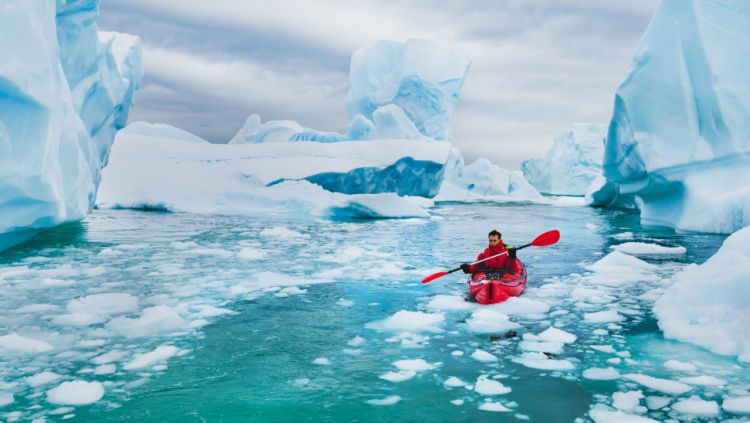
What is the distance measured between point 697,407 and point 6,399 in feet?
11.7

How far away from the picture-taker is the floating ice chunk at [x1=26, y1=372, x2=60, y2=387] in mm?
3203

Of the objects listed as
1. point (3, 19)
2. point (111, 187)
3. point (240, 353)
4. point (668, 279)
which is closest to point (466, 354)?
point (240, 353)

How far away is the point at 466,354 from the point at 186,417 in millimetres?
1830

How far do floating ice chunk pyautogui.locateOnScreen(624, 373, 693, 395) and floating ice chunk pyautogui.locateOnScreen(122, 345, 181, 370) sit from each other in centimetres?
284

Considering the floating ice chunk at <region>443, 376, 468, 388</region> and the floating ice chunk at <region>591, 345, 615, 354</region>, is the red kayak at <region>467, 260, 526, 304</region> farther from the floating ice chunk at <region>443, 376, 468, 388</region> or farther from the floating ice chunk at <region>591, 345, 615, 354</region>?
the floating ice chunk at <region>443, 376, 468, 388</region>

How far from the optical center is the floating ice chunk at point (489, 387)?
3.12 metres

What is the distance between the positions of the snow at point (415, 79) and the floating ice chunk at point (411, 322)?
2746 centimetres

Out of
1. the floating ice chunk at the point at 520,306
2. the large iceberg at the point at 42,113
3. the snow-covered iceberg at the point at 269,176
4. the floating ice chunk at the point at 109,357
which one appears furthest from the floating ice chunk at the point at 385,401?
the snow-covered iceberg at the point at 269,176

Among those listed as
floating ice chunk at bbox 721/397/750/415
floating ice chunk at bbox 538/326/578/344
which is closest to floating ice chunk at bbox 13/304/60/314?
floating ice chunk at bbox 538/326/578/344

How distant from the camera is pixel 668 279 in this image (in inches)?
254

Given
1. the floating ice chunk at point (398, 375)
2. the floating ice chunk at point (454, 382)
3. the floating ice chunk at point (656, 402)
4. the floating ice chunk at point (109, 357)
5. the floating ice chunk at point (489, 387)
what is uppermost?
the floating ice chunk at point (656, 402)

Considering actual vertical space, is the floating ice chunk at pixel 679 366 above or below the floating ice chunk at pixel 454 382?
above

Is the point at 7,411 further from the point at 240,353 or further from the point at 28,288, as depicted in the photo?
the point at 28,288

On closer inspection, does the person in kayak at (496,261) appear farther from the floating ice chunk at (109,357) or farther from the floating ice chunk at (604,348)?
the floating ice chunk at (109,357)
